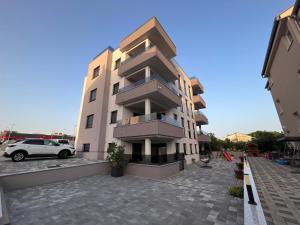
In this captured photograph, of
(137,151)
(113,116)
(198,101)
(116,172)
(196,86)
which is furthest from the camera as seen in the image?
(196,86)

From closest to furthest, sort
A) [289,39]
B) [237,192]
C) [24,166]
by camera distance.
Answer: [237,192] → [24,166] → [289,39]

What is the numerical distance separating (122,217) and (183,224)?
2.01 metres

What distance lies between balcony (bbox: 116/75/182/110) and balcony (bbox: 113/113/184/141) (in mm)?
2091

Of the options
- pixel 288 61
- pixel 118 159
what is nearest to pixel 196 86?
pixel 288 61

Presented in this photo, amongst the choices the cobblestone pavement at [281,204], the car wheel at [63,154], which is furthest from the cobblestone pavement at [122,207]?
the car wheel at [63,154]

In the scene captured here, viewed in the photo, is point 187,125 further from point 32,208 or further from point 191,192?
point 32,208

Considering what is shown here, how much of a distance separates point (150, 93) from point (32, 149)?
36.2ft

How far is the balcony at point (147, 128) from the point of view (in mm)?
10976

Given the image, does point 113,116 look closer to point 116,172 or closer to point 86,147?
point 86,147

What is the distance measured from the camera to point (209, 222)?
415cm

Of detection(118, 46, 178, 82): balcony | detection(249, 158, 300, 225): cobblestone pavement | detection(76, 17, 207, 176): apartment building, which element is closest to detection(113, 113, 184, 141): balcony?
detection(76, 17, 207, 176): apartment building

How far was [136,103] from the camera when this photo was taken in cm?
1380

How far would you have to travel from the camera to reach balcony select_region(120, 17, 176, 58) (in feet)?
44.8

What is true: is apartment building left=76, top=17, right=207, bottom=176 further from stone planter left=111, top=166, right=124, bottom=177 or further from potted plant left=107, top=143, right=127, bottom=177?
stone planter left=111, top=166, right=124, bottom=177
